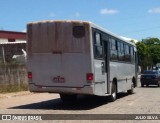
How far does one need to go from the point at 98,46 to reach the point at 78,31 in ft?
4.44

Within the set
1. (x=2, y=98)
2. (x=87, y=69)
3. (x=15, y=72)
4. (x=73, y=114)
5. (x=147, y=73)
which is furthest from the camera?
(x=147, y=73)

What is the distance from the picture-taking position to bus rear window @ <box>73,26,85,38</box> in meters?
16.2

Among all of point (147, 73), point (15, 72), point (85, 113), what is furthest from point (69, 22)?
point (147, 73)

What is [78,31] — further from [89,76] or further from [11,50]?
[11,50]

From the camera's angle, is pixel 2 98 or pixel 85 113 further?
pixel 2 98

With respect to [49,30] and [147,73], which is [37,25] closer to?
[49,30]

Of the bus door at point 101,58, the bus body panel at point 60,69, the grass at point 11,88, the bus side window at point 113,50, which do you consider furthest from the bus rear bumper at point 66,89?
the grass at point 11,88

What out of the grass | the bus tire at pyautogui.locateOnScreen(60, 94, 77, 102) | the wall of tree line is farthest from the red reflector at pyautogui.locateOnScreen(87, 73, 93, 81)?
the wall of tree line

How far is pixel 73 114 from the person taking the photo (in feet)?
47.9

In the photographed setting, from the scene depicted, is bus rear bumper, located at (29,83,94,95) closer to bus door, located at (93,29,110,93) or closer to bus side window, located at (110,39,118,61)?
bus door, located at (93,29,110,93)

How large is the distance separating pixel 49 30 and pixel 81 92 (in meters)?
2.73

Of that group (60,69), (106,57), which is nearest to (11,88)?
(106,57)

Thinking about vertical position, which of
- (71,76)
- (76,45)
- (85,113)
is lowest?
(85,113)

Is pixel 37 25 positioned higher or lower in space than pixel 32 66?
higher
